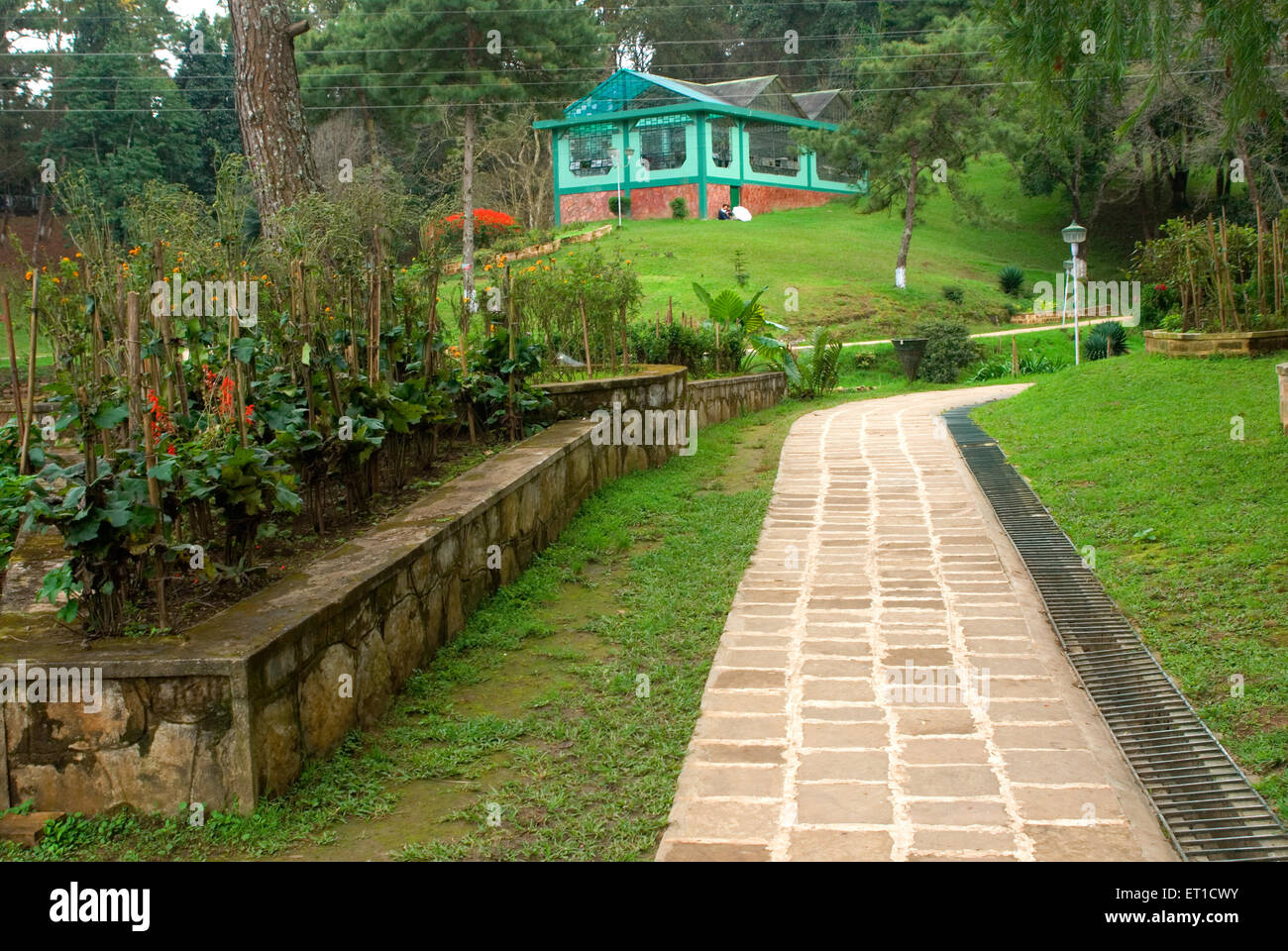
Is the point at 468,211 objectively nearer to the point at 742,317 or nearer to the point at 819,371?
the point at 819,371

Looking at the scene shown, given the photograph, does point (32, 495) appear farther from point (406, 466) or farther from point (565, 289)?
point (565, 289)

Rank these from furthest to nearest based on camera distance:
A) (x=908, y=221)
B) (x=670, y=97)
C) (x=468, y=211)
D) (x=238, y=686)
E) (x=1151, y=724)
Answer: (x=670, y=97) → (x=908, y=221) → (x=468, y=211) → (x=1151, y=724) → (x=238, y=686)

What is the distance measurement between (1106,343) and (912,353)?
141 inches

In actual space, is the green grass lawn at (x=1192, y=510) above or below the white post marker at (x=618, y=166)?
below

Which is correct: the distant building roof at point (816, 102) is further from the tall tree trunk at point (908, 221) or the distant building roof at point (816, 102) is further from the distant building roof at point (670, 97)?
the tall tree trunk at point (908, 221)

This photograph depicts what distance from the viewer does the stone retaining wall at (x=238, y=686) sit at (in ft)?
12.0

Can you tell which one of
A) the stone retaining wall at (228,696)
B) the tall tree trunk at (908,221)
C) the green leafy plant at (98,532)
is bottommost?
the stone retaining wall at (228,696)

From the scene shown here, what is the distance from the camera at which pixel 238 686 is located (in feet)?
11.9

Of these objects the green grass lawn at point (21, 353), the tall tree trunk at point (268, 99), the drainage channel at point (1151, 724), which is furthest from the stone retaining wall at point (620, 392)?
the green grass lawn at point (21, 353)

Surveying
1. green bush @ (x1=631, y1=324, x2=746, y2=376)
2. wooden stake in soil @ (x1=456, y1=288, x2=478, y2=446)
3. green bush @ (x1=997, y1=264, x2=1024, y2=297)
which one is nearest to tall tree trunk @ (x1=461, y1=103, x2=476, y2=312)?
green bush @ (x1=631, y1=324, x2=746, y2=376)

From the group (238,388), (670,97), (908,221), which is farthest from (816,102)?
(238,388)

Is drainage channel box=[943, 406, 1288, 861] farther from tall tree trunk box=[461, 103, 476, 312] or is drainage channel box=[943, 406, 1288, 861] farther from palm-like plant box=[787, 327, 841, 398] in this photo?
tall tree trunk box=[461, 103, 476, 312]

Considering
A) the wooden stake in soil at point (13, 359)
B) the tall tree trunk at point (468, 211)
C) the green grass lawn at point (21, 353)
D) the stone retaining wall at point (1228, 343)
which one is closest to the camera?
the wooden stake in soil at point (13, 359)

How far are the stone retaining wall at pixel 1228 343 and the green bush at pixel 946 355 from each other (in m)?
8.08
